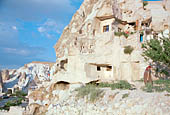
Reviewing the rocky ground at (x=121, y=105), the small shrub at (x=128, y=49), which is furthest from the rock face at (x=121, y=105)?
the small shrub at (x=128, y=49)

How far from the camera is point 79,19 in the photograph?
24.1m

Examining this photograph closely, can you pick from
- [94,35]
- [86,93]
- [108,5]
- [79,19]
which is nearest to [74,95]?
[86,93]

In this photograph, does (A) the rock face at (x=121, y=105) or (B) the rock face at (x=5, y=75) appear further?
(B) the rock face at (x=5, y=75)

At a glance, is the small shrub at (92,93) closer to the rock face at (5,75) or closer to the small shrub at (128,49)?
the small shrub at (128,49)

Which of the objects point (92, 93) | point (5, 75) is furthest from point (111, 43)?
point (5, 75)

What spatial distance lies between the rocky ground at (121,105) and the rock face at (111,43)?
655 cm

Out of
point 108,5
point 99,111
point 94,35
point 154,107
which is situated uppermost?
point 108,5

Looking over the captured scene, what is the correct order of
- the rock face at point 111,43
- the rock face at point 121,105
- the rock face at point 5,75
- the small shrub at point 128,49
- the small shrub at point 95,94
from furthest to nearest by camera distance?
the rock face at point 5,75, the rock face at point 111,43, the small shrub at point 128,49, the small shrub at point 95,94, the rock face at point 121,105

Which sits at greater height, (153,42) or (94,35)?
(94,35)

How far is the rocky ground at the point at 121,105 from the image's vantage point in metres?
6.59

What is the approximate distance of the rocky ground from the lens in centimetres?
659

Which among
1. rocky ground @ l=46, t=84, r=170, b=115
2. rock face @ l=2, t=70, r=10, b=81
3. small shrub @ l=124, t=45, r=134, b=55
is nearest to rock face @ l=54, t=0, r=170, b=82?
small shrub @ l=124, t=45, r=134, b=55

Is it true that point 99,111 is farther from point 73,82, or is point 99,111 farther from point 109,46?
point 109,46

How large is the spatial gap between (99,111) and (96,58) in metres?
9.44
